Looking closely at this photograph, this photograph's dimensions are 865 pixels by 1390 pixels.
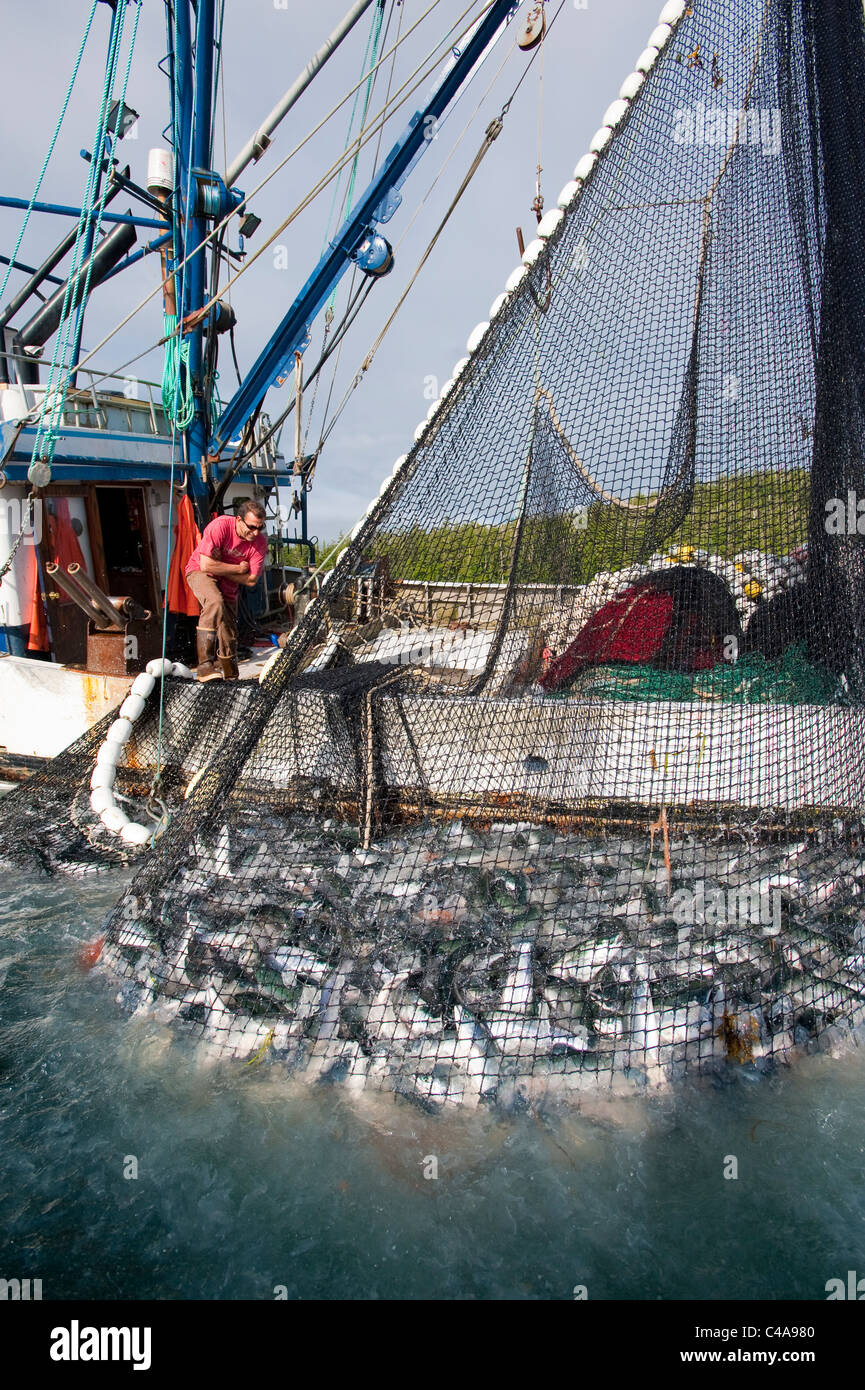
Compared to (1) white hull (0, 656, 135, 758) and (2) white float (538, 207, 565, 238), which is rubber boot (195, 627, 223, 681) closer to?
(1) white hull (0, 656, 135, 758)

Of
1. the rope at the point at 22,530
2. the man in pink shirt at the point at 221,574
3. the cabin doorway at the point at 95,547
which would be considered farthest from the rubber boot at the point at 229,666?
the rope at the point at 22,530

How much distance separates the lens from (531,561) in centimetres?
493

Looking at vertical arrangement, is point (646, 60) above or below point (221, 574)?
above

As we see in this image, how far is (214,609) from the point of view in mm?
6371

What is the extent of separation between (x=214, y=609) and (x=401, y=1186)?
4515 millimetres

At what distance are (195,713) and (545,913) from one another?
3.21m

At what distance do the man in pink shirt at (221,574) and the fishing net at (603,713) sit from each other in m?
0.62

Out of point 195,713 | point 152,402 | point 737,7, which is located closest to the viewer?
point 737,7

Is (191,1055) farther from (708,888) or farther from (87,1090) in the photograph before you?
(708,888)

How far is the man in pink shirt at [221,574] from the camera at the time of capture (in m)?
6.28

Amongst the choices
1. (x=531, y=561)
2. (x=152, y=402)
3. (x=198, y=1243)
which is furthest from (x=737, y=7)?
(x=152, y=402)

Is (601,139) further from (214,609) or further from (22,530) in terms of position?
(22,530)

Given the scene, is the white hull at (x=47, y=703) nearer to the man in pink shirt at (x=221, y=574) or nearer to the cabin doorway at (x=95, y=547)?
the cabin doorway at (x=95, y=547)

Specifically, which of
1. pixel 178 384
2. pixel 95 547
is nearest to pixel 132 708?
pixel 95 547
